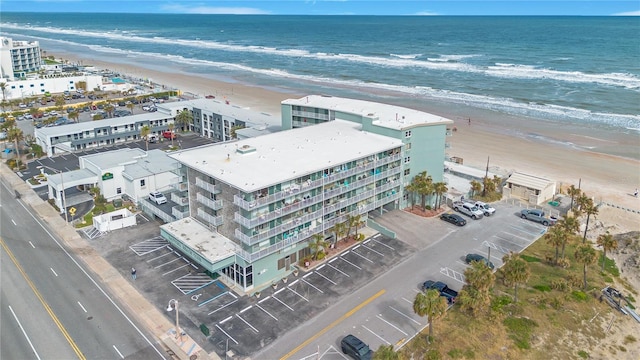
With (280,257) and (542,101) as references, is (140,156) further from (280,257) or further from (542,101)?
(542,101)

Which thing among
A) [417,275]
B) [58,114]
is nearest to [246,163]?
[417,275]

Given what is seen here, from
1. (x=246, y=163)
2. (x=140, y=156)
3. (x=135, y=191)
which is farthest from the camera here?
(x=140, y=156)

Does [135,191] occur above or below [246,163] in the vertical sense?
below

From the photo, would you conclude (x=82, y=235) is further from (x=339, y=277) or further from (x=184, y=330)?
(x=339, y=277)

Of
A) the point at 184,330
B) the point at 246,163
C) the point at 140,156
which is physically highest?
the point at 246,163

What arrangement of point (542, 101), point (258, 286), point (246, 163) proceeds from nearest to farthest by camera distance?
point (258, 286) < point (246, 163) < point (542, 101)

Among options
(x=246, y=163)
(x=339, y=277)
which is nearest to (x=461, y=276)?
(x=339, y=277)

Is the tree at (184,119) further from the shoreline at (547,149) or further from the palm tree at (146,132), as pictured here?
the shoreline at (547,149)

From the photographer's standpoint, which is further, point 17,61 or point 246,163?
point 17,61
